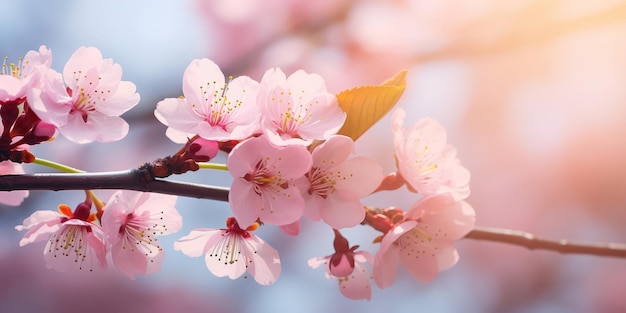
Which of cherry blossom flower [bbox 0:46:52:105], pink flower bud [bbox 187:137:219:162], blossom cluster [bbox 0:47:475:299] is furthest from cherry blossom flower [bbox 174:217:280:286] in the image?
cherry blossom flower [bbox 0:46:52:105]

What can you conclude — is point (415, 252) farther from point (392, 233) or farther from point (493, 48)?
point (493, 48)

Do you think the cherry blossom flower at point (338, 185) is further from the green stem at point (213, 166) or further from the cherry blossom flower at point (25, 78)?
the cherry blossom flower at point (25, 78)

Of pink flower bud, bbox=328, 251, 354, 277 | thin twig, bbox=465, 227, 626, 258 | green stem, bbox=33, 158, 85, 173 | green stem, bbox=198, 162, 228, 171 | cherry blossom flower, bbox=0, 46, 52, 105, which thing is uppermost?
cherry blossom flower, bbox=0, 46, 52, 105

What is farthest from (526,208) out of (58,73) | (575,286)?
(58,73)

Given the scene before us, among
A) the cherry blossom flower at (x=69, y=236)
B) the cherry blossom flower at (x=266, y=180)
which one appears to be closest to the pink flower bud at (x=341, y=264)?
the cherry blossom flower at (x=266, y=180)

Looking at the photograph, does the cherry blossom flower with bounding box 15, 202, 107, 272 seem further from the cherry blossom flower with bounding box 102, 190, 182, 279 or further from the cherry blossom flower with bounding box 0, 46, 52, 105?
the cherry blossom flower with bounding box 0, 46, 52, 105

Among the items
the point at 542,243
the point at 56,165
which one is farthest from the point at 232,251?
the point at 542,243
